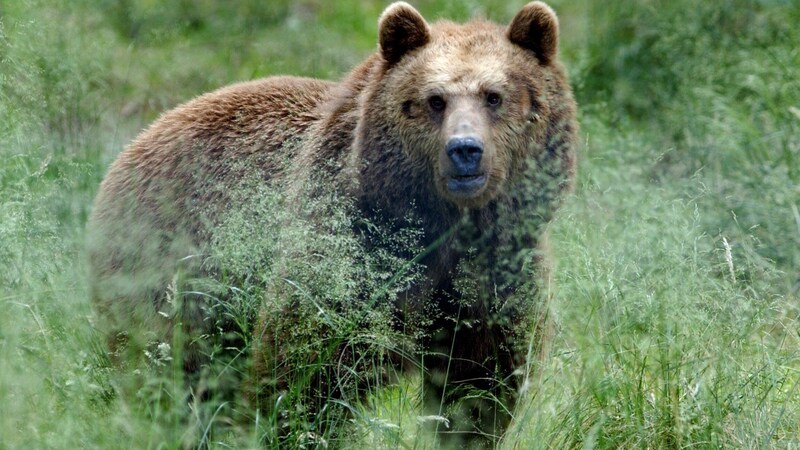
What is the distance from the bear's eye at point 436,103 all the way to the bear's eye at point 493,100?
183 mm

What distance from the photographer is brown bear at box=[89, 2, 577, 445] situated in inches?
188

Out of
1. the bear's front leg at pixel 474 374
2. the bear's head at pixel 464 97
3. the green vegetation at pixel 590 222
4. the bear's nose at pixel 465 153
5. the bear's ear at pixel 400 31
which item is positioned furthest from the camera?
the bear's ear at pixel 400 31

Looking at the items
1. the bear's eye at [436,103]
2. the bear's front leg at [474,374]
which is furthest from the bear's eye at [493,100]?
the bear's front leg at [474,374]

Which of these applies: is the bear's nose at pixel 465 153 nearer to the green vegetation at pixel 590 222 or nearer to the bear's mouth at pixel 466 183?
the bear's mouth at pixel 466 183

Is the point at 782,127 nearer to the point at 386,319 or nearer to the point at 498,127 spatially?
the point at 498,127

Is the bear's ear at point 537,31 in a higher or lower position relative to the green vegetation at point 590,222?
higher

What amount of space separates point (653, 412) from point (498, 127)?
1310mm

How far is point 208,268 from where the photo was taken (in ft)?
15.9

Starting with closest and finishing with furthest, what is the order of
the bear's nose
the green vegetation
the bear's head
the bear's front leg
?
the green vegetation < the bear's nose < the bear's head < the bear's front leg

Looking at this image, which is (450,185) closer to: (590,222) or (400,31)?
(590,222)

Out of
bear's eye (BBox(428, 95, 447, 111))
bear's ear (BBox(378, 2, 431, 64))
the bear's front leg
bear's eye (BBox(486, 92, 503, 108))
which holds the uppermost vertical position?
bear's ear (BBox(378, 2, 431, 64))

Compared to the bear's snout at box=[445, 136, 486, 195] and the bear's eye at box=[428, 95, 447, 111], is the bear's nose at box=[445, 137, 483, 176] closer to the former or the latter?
the bear's snout at box=[445, 136, 486, 195]

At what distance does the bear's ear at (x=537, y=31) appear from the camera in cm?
503

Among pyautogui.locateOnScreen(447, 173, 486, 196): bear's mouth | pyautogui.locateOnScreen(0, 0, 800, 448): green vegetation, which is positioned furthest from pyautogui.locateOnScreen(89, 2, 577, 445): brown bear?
pyautogui.locateOnScreen(0, 0, 800, 448): green vegetation
